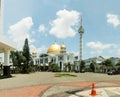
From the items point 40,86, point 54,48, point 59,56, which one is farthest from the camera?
point 54,48

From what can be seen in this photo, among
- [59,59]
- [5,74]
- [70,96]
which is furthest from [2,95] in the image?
[59,59]

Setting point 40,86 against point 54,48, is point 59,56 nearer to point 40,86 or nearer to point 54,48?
point 54,48

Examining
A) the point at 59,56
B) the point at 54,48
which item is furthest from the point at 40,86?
the point at 54,48

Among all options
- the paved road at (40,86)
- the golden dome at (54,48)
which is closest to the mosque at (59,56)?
the golden dome at (54,48)

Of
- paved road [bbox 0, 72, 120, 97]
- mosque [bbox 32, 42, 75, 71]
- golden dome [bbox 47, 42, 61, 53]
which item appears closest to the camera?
paved road [bbox 0, 72, 120, 97]

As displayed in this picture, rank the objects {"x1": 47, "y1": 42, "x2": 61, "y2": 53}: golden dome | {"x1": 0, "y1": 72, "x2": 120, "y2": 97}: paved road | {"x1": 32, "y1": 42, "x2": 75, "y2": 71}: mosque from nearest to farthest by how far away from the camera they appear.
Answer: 1. {"x1": 0, "y1": 72, "x2": 120, "y2": 97}: paved road
2. {"x1": 32, "y1": 42, "x2": 75, "y2": 71}: mosque
3. {"x1": 47, "y1": 42, "x2": 61, "y2": 53}: golden dome

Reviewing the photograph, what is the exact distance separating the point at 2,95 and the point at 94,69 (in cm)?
8666

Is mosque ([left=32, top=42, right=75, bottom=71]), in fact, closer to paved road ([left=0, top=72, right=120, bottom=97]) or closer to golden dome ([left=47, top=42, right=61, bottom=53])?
golden dome ([left=47, top=42, right=61, bottom=53])

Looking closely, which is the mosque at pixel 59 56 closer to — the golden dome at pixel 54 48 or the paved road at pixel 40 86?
the golden dome at pixel 54 48

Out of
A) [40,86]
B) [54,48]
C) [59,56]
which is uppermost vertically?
[54,48]

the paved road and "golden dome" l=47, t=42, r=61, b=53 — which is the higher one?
"golden dome" l=47, t=42, r=61, b=53

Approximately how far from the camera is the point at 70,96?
16.8 m

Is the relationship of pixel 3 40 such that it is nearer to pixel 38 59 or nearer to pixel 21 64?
pixel 21 64

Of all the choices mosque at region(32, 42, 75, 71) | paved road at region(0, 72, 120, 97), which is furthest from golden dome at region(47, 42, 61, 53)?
paved road at region(0, 72, 120, 97)
